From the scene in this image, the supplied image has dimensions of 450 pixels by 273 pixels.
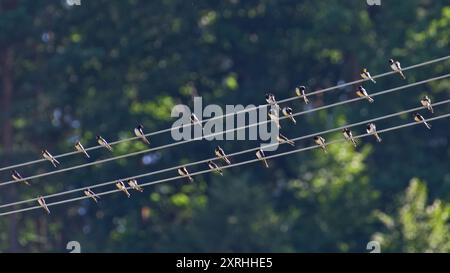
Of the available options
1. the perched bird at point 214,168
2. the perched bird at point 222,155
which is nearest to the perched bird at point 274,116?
the perched bird at point 222,155

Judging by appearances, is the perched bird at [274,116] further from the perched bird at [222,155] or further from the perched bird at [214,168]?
the perched bird at [214,168]

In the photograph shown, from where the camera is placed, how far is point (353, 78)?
58.0m

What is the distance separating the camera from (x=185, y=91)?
58125 mm

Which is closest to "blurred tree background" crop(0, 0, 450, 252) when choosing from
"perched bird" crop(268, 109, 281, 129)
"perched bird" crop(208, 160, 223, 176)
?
"perched bird" crop(268, 109, 281, 129)

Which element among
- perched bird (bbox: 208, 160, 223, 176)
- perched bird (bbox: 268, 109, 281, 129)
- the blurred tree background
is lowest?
perched bird (bbox: 208, 160, 223, 176)

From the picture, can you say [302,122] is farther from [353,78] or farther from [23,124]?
[23,124]

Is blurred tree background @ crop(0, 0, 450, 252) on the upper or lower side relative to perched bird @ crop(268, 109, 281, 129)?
upper

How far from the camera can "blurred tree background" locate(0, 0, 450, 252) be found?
180 feet

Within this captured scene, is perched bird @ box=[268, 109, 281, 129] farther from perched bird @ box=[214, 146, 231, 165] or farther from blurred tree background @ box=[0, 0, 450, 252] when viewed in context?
blurred tree background @ box=[0, 0, 450, 252]

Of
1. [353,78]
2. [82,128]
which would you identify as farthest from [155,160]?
[353,78]

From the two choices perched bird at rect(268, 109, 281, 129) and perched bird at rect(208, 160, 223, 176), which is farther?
perched bird at rect(268, 109, 281, 129)

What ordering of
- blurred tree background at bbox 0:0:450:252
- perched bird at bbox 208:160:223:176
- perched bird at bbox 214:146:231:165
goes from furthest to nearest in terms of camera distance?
blurred tree background at bbox 0:0:450:252, perched bird at bbox 208:160:223:176, perched bird at bbox 214:146:231:165

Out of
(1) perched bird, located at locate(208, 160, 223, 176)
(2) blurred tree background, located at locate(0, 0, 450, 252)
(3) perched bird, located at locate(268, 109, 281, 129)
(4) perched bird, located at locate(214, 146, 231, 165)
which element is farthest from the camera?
(2) blurred tree background, located at locate(0, 0, 450, 252)

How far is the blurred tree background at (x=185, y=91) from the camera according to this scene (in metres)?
55.0
